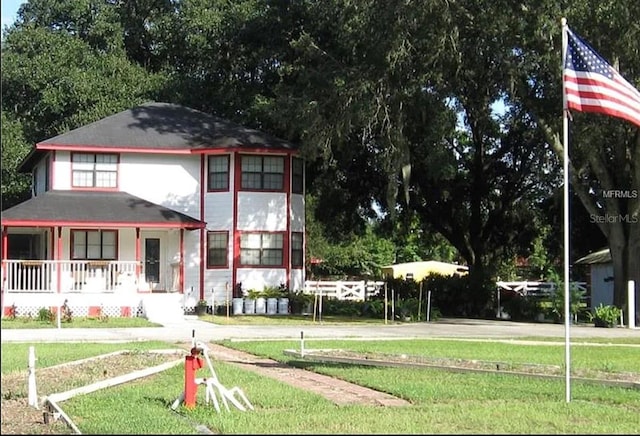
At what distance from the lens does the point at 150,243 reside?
34.6 metres

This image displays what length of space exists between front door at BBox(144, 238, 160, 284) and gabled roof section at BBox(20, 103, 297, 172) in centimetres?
352

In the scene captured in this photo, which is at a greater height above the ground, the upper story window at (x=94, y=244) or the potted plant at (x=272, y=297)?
the upper story window at (x=94, y=244)

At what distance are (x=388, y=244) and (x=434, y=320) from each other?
45.3 meters

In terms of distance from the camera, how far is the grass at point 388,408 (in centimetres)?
961

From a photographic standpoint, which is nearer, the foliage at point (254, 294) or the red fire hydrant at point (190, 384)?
the red fire hydrant at point (190, 384)

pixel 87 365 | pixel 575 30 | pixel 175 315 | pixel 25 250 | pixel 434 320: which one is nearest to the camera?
pixel 87 365

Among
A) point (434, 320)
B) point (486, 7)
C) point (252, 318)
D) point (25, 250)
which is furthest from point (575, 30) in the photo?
point (25, 250)

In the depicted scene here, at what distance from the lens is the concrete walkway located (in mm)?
23094

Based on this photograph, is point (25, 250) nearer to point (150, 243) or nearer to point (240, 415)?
point (150, 243)

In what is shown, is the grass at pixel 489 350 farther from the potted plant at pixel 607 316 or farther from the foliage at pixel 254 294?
the foliage at pixel 254 294

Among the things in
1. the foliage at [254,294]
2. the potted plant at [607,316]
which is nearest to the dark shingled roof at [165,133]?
the foliage at [254,294]

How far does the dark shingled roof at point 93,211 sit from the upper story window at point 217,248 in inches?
66.8

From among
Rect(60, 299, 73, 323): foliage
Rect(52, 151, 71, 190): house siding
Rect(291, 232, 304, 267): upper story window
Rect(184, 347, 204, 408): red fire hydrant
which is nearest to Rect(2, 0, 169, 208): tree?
Rect(52, 151, 71, 190): house siding

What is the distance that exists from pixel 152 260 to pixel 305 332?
10.9 metres
